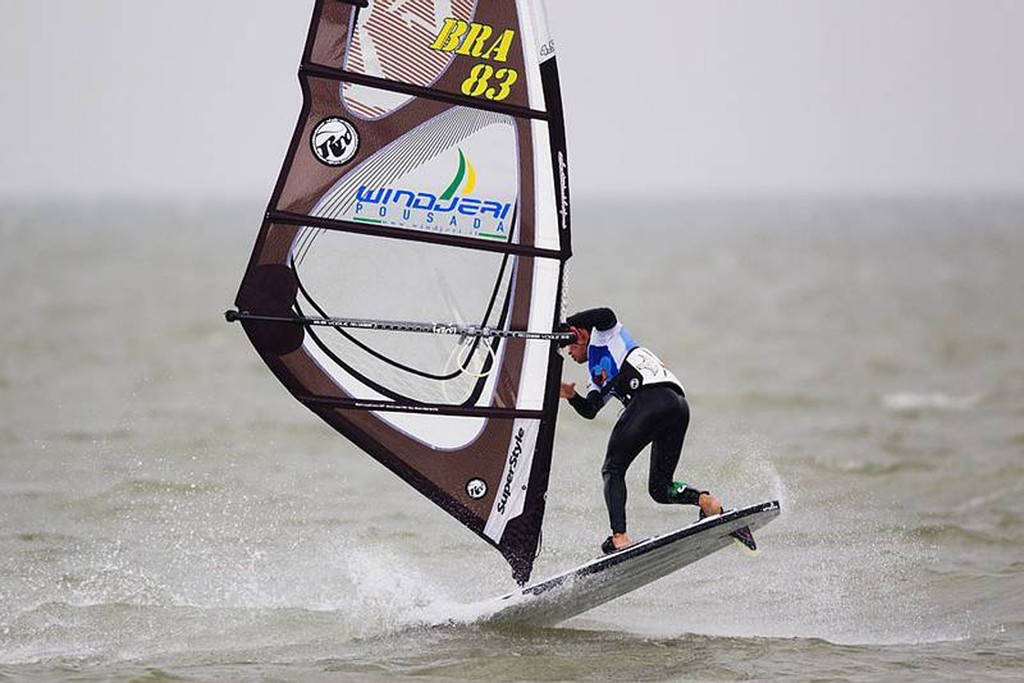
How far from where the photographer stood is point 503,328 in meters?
7.48

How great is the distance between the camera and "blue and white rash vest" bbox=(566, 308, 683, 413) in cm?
750

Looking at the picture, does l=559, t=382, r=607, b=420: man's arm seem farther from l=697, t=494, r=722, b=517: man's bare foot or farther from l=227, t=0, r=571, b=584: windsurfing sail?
l=697, t=494, r=722, b=517: man's bare foot

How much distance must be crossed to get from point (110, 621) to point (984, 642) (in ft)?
14.5

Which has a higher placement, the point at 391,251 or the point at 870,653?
the point at 391,251

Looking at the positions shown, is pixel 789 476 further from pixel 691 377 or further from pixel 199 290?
pixel 199 290

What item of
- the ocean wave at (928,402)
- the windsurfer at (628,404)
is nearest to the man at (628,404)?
the windsurfer at (628,404)

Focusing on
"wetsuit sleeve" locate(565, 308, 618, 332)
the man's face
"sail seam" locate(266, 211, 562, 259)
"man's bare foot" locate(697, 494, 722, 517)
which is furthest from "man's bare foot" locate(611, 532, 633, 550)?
"sail seam" locate(266, 211, 562, 259)

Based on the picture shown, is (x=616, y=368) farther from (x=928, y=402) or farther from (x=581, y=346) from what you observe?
(x=928, y=402)

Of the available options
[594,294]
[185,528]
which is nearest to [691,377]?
[185,528]

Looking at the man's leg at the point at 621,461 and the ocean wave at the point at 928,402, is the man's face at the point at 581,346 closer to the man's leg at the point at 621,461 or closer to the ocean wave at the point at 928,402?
the man's leg at the point at 621,461

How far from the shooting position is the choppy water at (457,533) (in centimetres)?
751

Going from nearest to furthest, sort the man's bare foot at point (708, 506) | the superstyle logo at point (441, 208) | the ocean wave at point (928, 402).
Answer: the superstyle logo at point (441, 208) → the man's bare foot at point (708, 506) → the ocean wave at point (928, 402)

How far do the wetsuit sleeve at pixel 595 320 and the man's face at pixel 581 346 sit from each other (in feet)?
0.15

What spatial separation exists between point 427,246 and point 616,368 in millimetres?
1077
